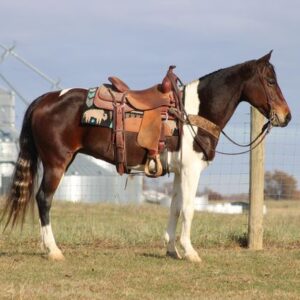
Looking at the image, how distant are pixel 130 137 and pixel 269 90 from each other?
5.60ft

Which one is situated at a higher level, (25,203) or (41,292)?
(25,203)

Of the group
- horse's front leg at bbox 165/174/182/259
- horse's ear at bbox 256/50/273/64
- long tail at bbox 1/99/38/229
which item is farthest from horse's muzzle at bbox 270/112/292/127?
long tail at bbox 1/99/38/229

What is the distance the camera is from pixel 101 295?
5922mm

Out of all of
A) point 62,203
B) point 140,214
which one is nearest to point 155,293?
point 140,214

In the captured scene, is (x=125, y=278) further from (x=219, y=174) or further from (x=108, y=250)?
(x=219, y=174)

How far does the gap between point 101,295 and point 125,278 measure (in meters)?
0.88

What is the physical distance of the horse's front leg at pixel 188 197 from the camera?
310 inches

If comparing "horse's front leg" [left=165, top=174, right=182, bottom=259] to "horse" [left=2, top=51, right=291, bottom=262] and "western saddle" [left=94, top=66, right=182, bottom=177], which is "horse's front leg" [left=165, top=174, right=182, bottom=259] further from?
"western saddle" [left=94, top=66, right=182, bottom=177]

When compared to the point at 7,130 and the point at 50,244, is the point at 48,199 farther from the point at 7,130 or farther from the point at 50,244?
the point at 7,130

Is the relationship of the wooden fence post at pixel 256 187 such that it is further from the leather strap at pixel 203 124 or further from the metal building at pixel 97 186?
the metal building at pixel 97 186

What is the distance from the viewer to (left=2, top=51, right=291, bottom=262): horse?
789 cm

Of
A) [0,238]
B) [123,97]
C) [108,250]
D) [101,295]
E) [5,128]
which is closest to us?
[101,295]

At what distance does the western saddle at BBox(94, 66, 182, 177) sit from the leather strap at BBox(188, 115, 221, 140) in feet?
0.58

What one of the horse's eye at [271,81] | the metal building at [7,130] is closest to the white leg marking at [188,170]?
the horse's eye at [271,81]
